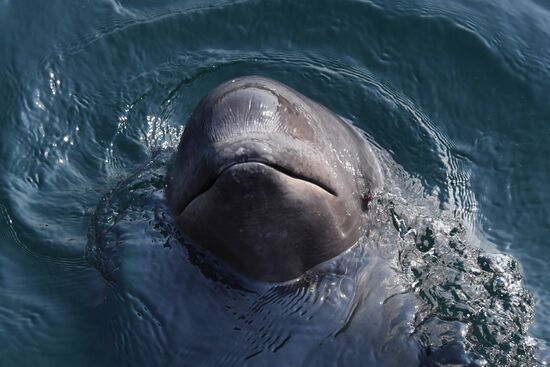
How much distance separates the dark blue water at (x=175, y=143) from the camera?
681 centimetres

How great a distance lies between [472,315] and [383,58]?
4756mm

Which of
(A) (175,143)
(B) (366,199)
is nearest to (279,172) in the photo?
(B) (366,199)

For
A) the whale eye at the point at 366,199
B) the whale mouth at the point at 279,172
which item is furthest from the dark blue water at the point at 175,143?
the whale mouth at the point at 279,172

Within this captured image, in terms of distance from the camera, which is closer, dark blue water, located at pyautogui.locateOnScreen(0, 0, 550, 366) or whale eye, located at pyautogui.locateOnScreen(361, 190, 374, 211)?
dark blue water, located at pyautogui.locateOnScreen(0, 0, 550, 366)

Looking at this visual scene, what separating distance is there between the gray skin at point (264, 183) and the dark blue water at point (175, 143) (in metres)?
0.29

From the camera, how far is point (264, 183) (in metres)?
5.75

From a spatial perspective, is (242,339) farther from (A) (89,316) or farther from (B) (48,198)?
(B) (48,198)

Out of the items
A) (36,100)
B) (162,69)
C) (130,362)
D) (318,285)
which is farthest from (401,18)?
(130,362)

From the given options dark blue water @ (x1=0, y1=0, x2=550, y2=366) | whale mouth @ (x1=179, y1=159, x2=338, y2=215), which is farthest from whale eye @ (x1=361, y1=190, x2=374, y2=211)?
whale mouth @ (x1=179, y1=159, x2=338, y2=215)

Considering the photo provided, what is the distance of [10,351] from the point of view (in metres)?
7.62

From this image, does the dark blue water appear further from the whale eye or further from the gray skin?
the gray skin

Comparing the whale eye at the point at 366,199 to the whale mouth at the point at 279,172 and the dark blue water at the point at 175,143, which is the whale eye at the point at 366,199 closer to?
the dark blue water at the point at 175,143

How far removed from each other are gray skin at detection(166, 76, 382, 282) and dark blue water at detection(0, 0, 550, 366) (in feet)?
0.96

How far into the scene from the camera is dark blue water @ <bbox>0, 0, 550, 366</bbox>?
681 centimetres
